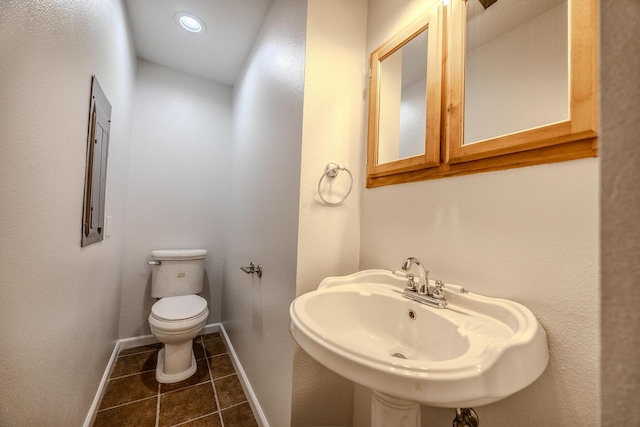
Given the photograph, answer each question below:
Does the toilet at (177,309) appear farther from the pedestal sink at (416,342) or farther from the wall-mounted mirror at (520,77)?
the wall-mounted mirror at (520,77)

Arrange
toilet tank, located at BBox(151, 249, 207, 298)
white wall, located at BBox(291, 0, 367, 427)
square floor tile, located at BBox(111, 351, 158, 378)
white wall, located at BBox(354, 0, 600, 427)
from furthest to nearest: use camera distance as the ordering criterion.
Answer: toilet tank, located at BBox(151, 249, 207, 298), square floor tile, located at BBox(111, 351, 158, 378), white wall, located at BBox(291, 0, 367, 427), white wall, located at BBox(354, 0, 600, 427)

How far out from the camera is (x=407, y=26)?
1.04 m

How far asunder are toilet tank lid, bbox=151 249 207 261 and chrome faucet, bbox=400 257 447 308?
1824 millimetres

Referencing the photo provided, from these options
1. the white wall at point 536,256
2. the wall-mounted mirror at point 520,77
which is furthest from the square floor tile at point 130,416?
the wall-mounted mirror at point 520,77

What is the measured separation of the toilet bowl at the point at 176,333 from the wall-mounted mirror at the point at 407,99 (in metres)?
1.50

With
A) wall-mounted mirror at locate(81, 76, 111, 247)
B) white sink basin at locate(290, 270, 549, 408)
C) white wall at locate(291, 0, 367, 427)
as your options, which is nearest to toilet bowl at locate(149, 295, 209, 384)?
wall-mounted mirror at locate(81, 76, 111, 247)

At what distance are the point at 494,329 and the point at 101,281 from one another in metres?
1.90

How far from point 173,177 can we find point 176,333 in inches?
52.2

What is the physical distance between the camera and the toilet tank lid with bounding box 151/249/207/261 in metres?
1.97

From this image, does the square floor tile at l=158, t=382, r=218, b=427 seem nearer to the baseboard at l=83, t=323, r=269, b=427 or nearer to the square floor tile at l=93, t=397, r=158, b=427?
the square floor tile at l=93, t=397, r=158, b=427

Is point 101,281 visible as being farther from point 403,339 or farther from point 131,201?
point 403,339

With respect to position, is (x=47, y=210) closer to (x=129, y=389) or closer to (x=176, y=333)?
(x=176, y=333)
